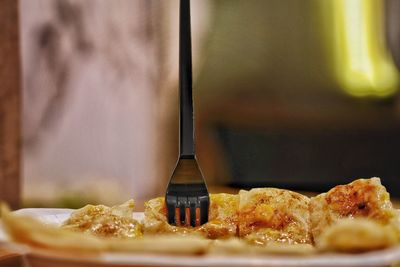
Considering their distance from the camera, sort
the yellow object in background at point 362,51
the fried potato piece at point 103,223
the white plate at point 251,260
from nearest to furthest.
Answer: the white plate at point 251,260 < the fried potato piece at point 103,223 < the yellow object in background at point 362,51

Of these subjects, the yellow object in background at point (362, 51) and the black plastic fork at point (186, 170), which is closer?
the black plastic fork at point (186, 170)

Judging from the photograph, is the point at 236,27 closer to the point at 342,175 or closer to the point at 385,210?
the point at 342,175

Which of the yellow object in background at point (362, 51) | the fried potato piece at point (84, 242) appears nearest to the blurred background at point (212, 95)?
the yellow object in background at point (362, 51)

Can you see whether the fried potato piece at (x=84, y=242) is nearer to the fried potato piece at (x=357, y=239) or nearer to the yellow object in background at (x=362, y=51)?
the fried potato piece at (x=357, y=239)

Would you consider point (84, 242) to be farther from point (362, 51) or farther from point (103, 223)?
point (362, 51)

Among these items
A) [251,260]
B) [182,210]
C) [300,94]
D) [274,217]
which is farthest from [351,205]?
[300,94]

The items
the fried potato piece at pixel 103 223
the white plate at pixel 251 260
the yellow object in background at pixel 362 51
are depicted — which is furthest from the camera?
the yellow object in background at pixel 362 51

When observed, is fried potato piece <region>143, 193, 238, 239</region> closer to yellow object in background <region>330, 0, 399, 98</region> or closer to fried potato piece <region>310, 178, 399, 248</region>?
fried potato piece <region>310, 178, 399, 248</region>
